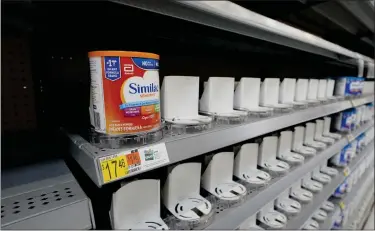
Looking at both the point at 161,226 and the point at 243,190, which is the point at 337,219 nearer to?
the point at 243,190

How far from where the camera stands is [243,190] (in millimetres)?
817

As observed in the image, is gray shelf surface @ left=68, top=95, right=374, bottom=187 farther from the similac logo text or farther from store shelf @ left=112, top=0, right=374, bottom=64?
store shelf @ left=112, top=0, right=374, bottom=64

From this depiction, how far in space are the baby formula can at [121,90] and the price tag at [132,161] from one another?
5 centimetres

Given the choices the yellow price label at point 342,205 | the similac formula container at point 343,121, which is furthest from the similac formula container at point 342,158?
the yellow price label at point 342,205

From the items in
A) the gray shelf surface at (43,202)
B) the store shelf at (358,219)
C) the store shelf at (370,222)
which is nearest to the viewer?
the gray shelf surface at (43,202)

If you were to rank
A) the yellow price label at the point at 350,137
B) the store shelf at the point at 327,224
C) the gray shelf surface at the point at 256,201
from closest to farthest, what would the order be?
the gray shelf surface at the point at 256,201, the store shelf at the point at 327,224, the yellow price label at the point at 350,137

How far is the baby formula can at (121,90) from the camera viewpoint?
0.43 meters

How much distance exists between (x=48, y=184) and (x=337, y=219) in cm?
223

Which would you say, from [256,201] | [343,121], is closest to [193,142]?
[256,201]

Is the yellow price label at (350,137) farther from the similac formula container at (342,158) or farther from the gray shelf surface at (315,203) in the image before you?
the gray shelf surface at (315,203)

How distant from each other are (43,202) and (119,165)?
18 centimetres

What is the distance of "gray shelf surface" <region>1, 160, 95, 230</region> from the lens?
0.41 meters

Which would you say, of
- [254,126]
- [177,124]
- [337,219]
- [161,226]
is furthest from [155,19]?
[337,219]

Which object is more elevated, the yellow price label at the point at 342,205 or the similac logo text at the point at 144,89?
the similac logo text at the point at 144,89
